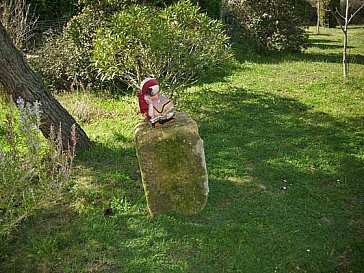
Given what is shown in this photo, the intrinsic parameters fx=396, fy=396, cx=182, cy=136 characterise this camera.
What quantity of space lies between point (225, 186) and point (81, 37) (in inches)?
237

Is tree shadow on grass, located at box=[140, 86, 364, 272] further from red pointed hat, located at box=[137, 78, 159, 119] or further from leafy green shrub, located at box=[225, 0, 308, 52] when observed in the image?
leafy green shrub, located at box=[225, 0, 308, 52]

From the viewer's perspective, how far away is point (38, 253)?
3682 mm

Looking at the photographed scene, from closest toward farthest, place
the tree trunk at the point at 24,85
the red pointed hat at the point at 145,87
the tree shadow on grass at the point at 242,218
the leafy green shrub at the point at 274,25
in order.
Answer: the tree shadow on grass at the point at 242,218, the red pointed hat at the point at 145,87, the tree trunk at the point at 24,85, the leafy green shrub at the point at 274,25

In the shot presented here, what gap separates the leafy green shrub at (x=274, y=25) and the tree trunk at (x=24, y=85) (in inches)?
350

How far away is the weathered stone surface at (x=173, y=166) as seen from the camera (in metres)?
4.09

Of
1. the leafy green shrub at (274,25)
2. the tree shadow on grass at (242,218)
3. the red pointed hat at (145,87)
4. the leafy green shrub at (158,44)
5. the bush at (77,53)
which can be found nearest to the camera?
the tree shadow on grass at (242,218)

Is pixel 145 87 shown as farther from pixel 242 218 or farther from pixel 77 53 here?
pixel 77 53

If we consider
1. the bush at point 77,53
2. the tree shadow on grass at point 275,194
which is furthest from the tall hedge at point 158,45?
the tree shadow on grass at point 275,194

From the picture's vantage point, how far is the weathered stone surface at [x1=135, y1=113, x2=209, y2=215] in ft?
13.4

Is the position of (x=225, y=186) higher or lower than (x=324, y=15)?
lower

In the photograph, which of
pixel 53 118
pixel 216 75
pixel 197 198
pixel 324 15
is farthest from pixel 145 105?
pixel 324 15

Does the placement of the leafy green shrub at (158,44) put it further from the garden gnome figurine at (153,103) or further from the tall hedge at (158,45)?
the garden gnome figurine at (153,103)

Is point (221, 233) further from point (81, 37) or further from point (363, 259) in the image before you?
point (81, 37)

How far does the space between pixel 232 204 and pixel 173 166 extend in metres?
0.85
